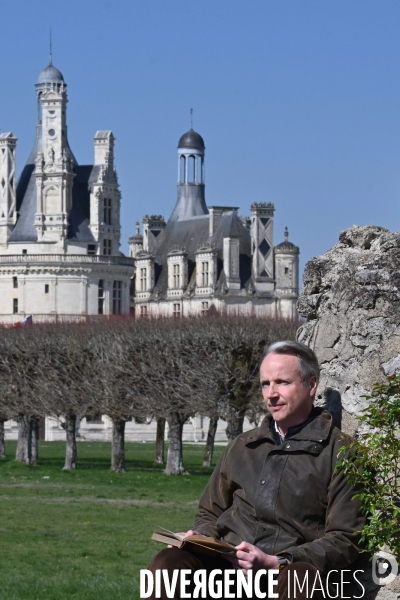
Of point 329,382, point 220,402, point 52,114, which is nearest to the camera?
point 329,382

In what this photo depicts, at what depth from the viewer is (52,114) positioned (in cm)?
7800

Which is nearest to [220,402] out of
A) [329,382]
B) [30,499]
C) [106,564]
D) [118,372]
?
[118,372]

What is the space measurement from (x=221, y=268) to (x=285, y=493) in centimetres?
8019

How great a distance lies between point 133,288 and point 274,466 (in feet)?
286

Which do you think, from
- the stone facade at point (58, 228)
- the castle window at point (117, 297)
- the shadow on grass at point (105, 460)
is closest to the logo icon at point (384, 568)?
the shadow on grass at point (105, 460)

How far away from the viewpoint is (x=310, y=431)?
5652 millimetres

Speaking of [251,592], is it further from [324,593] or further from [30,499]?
[30,499]

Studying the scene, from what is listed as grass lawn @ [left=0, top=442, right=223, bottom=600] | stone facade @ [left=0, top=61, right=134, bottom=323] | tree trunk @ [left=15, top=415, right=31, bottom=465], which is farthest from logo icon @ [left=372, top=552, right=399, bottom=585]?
stone facade @ [left=0, top=61, right=134, bottom=323]

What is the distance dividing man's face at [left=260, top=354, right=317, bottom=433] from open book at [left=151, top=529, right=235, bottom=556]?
2.11 ft

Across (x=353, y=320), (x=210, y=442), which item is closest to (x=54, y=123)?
(x=210, y=442)

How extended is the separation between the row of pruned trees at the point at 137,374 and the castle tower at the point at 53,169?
37986 millimetres

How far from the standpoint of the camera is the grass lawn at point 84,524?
11.6 m

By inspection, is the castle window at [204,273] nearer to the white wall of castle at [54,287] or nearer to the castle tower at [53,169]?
the white wall of castle at [54,287]

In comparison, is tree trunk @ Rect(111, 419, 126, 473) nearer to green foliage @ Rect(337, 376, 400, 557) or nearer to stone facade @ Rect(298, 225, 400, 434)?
stone facade @ Rect(298, 225, 400, 434)
